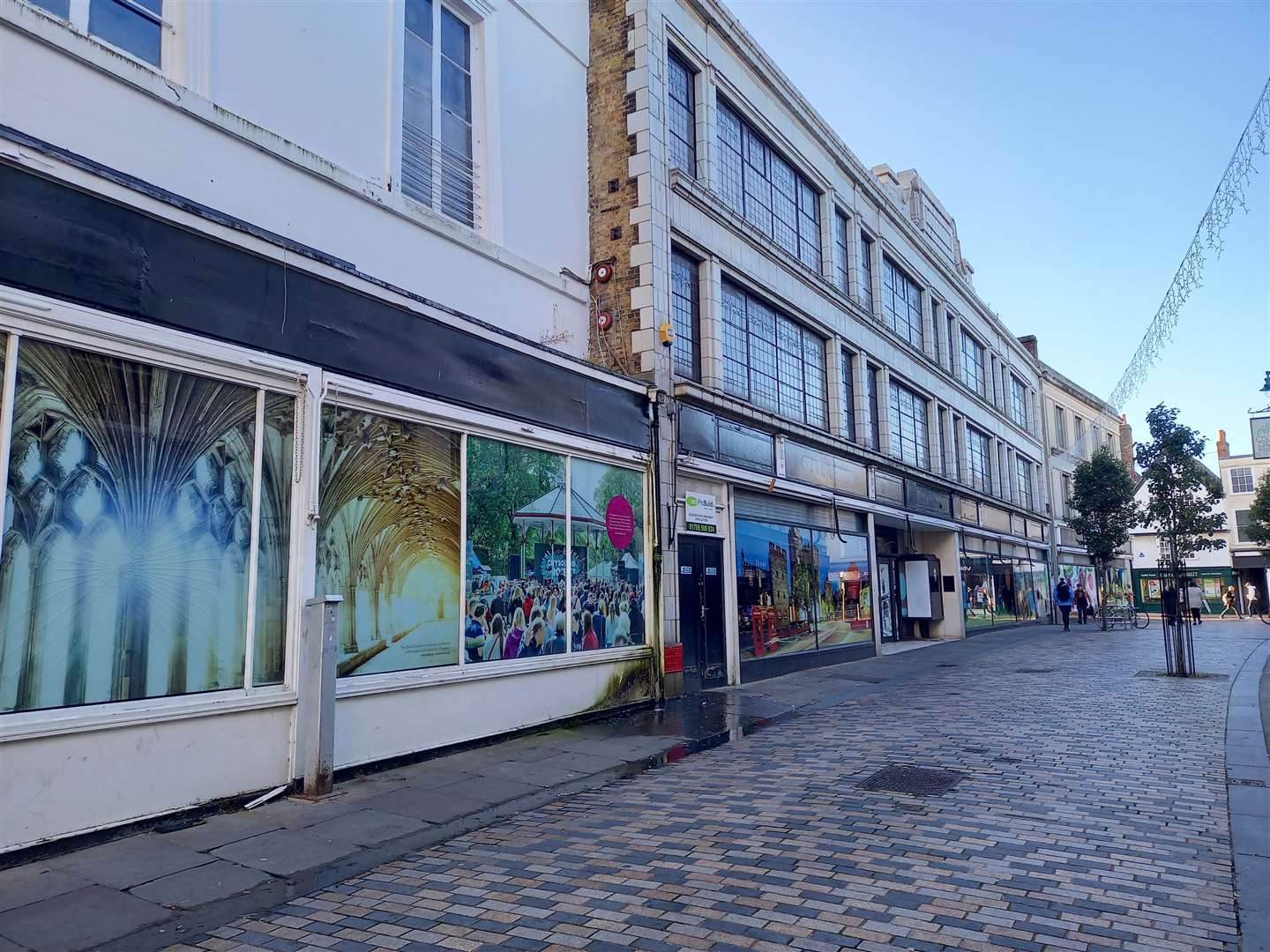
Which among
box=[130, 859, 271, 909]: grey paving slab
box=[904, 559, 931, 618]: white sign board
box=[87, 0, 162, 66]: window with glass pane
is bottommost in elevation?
box=[130, 859, 271, 909]: grey paving slab

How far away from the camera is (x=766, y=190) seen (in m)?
17.2

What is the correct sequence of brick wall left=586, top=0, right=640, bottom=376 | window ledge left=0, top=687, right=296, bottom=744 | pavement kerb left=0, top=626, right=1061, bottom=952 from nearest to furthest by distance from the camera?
pavement kerb left=0, top=626, right=1061, bottom=952
window ledge left=0, top=687, right=296, bottom=744
brick wall left=586, top=0, right=640, bottom=376

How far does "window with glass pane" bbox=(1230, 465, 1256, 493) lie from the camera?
54.3 metres

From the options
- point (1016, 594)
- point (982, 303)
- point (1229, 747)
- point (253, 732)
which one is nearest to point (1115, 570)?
point (1016, 594)

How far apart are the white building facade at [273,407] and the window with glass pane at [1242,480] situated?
190 ft

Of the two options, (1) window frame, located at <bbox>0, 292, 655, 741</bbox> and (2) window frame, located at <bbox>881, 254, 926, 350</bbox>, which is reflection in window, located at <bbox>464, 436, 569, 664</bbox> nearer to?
(1) window frame, located at <bbox>0, 292, 655, 741</bbox>

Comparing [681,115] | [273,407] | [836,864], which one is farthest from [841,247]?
[836,864]

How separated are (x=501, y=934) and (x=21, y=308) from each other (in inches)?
189

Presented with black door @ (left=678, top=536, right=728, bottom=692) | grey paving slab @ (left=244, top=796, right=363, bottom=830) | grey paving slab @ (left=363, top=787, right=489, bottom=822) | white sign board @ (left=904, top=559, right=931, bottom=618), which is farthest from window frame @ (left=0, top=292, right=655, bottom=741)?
white sign board @ (left=904, top=559, right=931, bottom=618)

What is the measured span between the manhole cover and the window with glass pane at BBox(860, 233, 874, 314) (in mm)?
15702

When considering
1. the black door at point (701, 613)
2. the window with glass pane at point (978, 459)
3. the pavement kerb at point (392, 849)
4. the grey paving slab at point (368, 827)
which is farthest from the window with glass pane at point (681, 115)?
the window with glass pane at point (978, 459)

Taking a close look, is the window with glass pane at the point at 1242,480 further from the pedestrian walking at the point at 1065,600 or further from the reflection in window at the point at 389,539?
the reflection in window at the point at 389,539

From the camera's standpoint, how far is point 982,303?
1239 inches

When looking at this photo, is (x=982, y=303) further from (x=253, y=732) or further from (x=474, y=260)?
(x=253, y=732)
